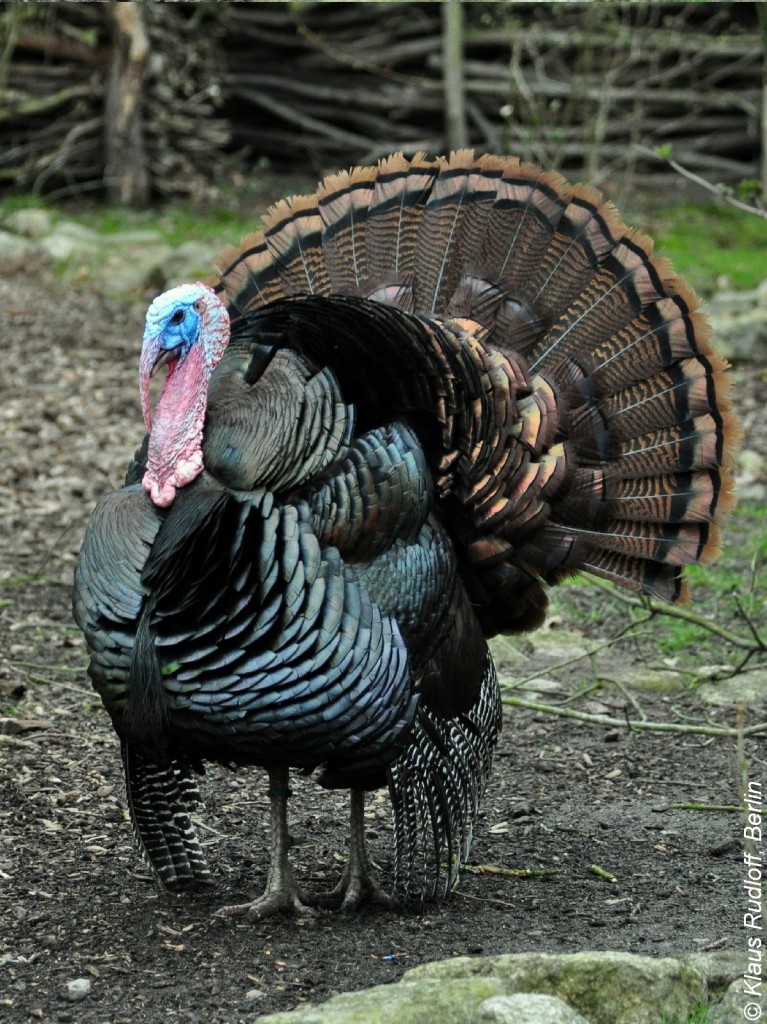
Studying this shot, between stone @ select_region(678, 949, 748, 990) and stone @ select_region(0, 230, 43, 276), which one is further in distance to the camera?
stone @ select_region(0, 230, 43, 276)

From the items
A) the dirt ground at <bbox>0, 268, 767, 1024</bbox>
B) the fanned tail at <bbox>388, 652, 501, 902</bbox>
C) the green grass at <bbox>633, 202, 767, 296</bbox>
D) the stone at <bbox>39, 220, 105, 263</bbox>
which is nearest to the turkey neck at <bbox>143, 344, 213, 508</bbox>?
the fanned tail at <bbox>388, 652, 501, 902</bbox>

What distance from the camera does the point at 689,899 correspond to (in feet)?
13.2

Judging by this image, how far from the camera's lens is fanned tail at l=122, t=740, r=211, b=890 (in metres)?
3.91

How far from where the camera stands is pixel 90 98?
1390 centimetres

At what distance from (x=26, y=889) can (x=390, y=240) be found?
2222 millimetres

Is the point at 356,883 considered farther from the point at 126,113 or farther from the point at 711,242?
the point at 126,113

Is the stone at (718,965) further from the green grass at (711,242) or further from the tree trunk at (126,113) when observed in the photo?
the tree trunk at (126,113)

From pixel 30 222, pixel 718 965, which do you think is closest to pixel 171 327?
pixel 718 965

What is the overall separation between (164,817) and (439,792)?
756mm

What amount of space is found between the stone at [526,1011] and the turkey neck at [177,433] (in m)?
1.49

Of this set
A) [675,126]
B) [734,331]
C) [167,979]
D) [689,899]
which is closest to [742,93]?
[675,126]

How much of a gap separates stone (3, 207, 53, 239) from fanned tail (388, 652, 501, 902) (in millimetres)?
9800

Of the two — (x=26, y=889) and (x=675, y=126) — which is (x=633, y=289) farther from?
(x=675, y=126)

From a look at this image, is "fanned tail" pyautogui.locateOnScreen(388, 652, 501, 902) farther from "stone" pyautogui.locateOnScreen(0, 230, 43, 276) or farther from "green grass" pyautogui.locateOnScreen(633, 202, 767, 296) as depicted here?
"stone" pyautogui.locateOnScreen(0, 230, 43, 276)
